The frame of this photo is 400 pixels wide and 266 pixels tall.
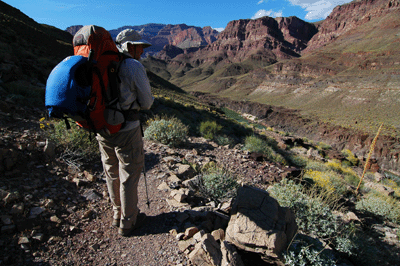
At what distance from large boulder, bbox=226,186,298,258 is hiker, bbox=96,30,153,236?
1.21 meters

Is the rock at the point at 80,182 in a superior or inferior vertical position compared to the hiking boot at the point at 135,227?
superior

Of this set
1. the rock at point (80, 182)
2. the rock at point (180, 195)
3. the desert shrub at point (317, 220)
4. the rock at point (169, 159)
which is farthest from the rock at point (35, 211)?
the desert shrub at point (317, 220)

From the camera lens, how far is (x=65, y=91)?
1.55 m

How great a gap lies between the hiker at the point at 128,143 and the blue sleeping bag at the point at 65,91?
426mm

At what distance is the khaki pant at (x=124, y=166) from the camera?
2154mm

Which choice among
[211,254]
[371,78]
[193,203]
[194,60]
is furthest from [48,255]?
[194,60]

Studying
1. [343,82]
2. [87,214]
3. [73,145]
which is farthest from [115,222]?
[343,82]

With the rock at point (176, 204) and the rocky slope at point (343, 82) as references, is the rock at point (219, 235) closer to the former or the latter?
the rock at point (176, 204)

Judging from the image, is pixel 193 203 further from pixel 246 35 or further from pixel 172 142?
pixel 246 35

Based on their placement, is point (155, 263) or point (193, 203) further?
point (193, 203)

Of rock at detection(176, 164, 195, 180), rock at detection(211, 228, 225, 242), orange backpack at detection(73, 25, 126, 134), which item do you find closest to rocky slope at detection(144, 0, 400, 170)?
rock at detection(176, 164, 195, 180)

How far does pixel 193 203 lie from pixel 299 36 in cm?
22893

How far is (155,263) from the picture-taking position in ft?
6.88

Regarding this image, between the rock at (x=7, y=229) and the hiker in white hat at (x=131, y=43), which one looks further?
the hiker in white hat at (x=131, y=43)
